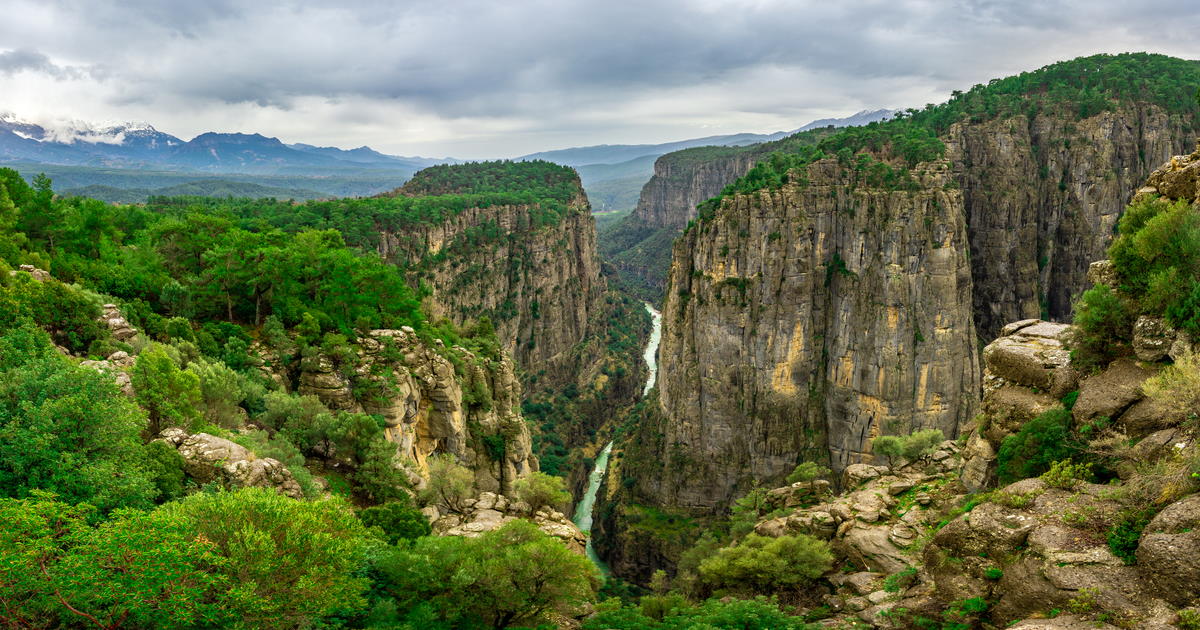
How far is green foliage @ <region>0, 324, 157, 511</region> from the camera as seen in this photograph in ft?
43.0

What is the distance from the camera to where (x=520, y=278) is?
101m

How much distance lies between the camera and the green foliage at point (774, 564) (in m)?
22.8

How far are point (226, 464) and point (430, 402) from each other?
44.1 feet

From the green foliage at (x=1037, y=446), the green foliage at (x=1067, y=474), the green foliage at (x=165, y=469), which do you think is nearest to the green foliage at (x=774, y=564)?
the green foliage at (x=1037, y=446)

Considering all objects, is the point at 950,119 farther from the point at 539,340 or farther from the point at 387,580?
the point at 387,580

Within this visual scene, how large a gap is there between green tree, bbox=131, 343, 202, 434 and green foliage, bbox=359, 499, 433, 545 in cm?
620

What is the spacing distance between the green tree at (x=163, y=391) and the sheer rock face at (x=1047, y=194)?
237 ft

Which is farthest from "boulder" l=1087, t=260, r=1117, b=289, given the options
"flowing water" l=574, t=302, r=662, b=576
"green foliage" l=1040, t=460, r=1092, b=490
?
"flowing water" l=574, t=302, r=662, b=576

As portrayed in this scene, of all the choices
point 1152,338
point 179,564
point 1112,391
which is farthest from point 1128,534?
point 179,564

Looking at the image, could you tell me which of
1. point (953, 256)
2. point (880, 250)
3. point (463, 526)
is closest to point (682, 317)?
point (880, 250)

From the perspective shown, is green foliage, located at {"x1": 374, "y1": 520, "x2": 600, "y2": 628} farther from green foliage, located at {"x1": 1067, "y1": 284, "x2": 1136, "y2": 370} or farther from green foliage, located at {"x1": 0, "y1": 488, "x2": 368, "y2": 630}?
green foliage, located at {"x1": 1067, "y1": 284, "x2": 1136, "y2": 370}

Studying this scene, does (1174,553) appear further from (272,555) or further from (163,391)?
(163,391)

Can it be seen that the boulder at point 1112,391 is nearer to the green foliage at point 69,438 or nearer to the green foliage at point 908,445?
the green foliage at point 908,445

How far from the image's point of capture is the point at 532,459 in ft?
138
